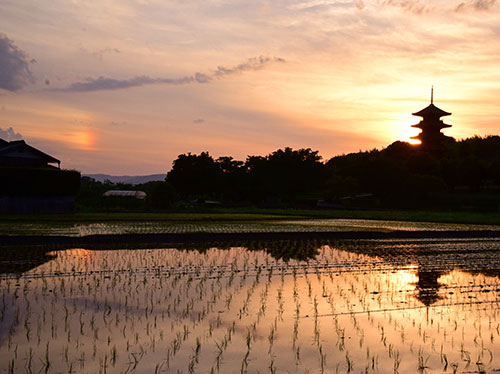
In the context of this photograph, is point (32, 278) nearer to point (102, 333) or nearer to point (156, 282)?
point (156, 282)

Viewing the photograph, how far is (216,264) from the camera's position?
599 inches

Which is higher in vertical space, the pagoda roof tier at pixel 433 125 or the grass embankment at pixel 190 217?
the pagoda roof tier at pixel 433 125

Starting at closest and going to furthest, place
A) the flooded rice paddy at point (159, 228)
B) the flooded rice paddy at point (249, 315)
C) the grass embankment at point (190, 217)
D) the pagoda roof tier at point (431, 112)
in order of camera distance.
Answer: the flooded rice paddy at point (249, 315) → the flooded rice paddy at point (159, 228) → the grass embankment at point (190, 217) → the pagoda roof tier at point (431, 112)

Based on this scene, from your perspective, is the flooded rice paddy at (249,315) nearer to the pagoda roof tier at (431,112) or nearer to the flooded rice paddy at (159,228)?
the flooded rice paddy at (159,228)

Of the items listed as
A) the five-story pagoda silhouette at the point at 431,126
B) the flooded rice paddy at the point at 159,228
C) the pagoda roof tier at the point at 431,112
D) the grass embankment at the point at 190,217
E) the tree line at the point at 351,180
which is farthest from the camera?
the pagoda roof tier at the point at 431,112

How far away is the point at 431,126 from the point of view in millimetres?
92812

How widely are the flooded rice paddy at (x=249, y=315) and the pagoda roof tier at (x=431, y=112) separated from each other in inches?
3212

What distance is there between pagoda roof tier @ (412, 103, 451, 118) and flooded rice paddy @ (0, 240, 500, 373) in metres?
81.6

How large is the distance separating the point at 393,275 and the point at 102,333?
7.99 meters

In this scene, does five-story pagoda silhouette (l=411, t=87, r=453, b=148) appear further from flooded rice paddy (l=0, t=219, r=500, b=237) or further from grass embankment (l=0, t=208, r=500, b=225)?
flooded rice paddy (l=0, t=219, r=500, b=237)

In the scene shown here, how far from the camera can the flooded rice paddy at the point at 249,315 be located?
22.1 feet

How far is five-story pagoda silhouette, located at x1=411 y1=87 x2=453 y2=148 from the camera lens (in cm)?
9225

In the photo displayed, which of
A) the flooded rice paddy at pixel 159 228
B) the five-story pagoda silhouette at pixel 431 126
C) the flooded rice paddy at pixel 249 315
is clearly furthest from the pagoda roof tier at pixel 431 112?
the flooded rice paddy at pixel 249 315

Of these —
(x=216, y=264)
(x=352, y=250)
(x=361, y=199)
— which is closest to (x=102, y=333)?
(x=216, y=264)
